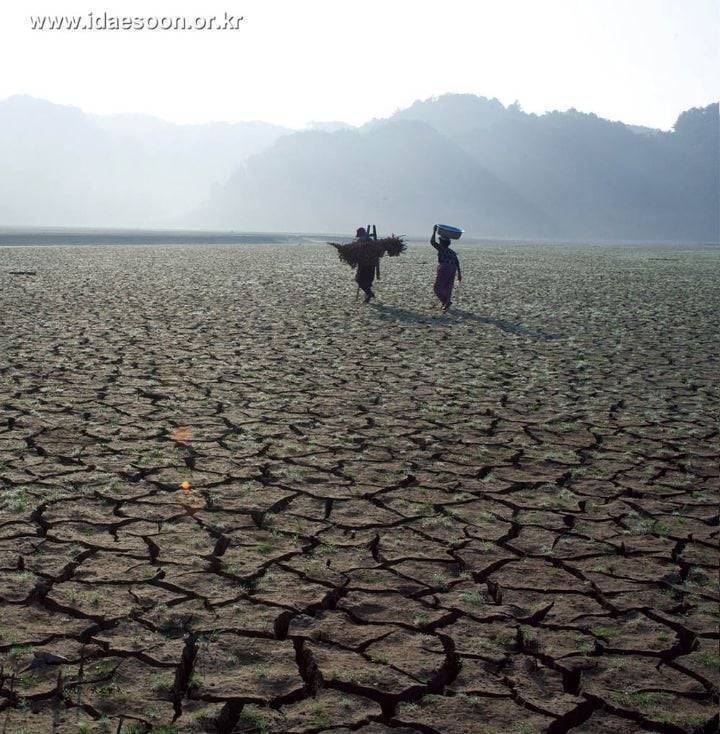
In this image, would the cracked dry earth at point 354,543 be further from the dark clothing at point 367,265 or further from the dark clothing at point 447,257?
the dark clothing at point 367,265

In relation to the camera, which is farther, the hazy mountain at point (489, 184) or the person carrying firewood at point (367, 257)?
Answer: the hazy mountain at point (489, 184)

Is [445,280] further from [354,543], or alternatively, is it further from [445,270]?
[354,543]

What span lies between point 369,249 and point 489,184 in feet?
534

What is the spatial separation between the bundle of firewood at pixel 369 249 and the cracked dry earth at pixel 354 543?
16.1 feet

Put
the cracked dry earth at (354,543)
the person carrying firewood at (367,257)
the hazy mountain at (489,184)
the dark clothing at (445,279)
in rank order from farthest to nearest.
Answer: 1. the hazy mountain at (489,184)
2. the person carrying firewood at (367,257)
3. the dark clothing at (445,279)
4. the cracked dry earth at (354,543)

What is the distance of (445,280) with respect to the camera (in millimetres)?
14328

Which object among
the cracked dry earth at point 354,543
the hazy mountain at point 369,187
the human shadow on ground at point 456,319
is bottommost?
the cracked dry earth at point 354,543

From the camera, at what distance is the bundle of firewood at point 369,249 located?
14367 millimetres

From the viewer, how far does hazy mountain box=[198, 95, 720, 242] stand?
545 feet

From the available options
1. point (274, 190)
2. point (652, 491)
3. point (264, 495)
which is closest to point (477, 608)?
point (264, 495)

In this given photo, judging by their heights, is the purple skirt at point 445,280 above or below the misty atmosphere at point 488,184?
below

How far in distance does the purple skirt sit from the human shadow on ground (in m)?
0.31

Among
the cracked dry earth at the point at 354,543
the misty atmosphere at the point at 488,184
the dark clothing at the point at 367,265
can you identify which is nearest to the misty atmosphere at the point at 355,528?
the cracked dry earth at the point at 354,543

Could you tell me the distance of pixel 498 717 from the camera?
2869 millimetres
